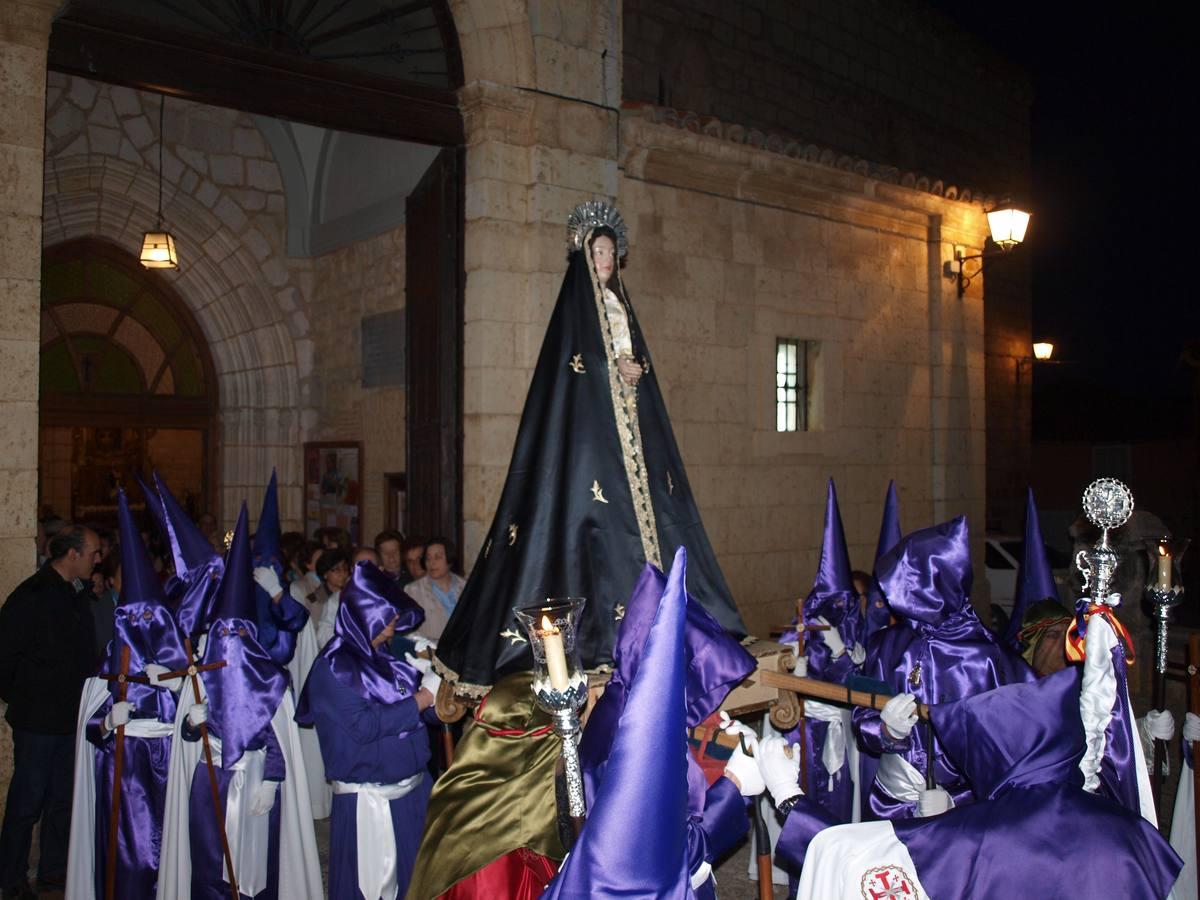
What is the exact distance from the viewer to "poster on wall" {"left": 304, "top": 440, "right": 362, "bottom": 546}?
10.1 meters

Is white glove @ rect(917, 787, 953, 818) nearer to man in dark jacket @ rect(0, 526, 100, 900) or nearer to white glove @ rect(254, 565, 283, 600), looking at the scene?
white glove @ rect(254, 565, 283, 600)

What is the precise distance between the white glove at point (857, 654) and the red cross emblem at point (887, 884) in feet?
8.56

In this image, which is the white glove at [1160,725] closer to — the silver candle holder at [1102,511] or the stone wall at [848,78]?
the silver candle holder at [1102,511]

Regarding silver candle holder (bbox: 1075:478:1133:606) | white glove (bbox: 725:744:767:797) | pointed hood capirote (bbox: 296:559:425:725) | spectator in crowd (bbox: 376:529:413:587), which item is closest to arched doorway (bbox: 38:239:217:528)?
spectator in crowd (bbox: 376:529:413:587)

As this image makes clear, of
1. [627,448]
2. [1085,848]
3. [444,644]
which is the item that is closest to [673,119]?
[627,448]

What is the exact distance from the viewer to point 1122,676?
314cm

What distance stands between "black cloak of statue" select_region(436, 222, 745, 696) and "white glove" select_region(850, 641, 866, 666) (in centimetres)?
A: 131

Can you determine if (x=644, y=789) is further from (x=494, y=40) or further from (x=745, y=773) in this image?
(x=494, y=40)

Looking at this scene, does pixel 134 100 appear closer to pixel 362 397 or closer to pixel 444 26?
pixel 362 397

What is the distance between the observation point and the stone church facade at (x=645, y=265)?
7.33m

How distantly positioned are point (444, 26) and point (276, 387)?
489 cm

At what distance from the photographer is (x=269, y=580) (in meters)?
5.71

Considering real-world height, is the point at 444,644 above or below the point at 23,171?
below

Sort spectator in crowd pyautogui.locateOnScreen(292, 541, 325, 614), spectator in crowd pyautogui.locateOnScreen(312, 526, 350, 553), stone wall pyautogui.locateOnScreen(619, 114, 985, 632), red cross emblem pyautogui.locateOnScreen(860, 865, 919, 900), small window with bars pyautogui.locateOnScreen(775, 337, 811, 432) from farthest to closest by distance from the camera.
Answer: small window with bars pyautogui.locateOnScreen(775, 337, 811, 432) → stone wall pyautogui.locateOnScreen(619, 114, 985, 632) → spectator in crowd pyautogui.locateOnScreen(312, 526, 350, 553) → spectator in crowd pyautogui.locateOnScreen(292, 541, 325, 614) → red cross emblem pyautogui.locateOnScreen(860, 865, 919, 900)
